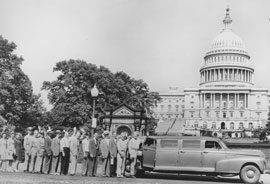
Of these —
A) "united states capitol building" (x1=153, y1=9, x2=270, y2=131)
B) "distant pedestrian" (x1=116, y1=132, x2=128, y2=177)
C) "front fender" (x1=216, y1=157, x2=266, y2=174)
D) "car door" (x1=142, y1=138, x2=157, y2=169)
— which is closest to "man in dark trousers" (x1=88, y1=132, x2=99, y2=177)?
"distant pedestrian" (x1=116, y1=132, x2=128, y2=177)

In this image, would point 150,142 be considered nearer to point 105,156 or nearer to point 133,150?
point 133,150

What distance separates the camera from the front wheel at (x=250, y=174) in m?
17.0

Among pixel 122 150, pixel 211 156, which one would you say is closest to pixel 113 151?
pixel 122 150

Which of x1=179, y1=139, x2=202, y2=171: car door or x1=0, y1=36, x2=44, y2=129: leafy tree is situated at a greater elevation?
x1=0, y1=36, x2=44, y2=129: leafy tree

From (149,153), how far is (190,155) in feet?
A: 5.94

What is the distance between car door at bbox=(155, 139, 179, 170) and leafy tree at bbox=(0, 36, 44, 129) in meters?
22.6

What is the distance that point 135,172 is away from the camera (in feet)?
61.1

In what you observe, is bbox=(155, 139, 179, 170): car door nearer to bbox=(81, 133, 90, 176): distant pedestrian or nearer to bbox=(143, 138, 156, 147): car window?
bbox=(143, 138, 156, 147): car window

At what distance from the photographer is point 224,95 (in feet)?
443

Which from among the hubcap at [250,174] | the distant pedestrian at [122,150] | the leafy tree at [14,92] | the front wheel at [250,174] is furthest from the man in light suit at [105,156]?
the leafy tree at [14,92]

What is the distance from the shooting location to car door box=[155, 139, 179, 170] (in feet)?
58.8

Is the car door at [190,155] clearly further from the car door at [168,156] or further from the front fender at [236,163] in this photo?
the front fender at [236,163]

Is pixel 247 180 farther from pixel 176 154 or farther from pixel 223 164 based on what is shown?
pixel 176 154

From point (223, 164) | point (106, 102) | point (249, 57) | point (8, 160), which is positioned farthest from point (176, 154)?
point (249, 57)
